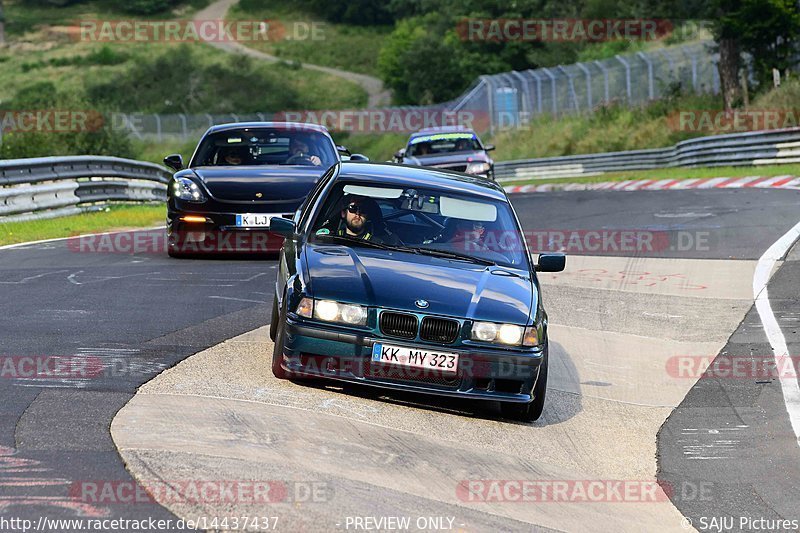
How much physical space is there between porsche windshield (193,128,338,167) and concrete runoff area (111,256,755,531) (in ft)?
18.1

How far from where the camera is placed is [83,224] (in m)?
19.9

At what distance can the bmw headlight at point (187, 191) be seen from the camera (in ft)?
46.3

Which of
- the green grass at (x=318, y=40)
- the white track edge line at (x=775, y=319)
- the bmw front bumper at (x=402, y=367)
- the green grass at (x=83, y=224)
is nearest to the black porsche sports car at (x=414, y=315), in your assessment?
the bmw front bumper at (x=402, y=367)

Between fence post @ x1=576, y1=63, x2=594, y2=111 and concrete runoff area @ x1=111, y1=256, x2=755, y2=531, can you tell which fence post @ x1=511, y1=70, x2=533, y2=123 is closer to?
fence post @ x1=576, y1=63, x2=594, y2=111

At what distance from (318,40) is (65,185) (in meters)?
93.9

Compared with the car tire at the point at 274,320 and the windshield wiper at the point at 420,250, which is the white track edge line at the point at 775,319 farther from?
the car tire at the point at 274,320

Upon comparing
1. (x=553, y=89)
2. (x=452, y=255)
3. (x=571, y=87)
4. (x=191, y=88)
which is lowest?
(x=191, y=88)

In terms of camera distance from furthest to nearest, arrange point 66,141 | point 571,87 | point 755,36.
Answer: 1. point 571,87
2. point 755,36
3. point 66,141

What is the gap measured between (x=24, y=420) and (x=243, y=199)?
25.6ft

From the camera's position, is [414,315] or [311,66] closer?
[414,315]

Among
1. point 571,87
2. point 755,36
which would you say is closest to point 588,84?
point 571,87

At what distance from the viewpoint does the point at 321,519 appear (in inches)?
207

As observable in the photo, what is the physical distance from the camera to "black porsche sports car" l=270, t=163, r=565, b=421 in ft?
24.4

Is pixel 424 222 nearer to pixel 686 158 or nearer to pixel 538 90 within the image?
pixel 686 158
